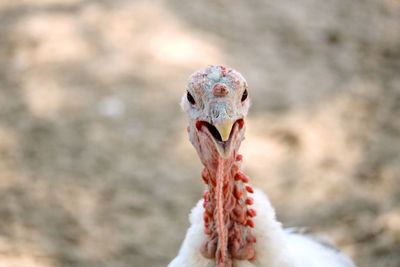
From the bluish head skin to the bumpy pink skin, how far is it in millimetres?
15

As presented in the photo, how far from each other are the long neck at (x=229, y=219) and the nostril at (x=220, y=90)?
0.78ft

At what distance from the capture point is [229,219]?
2.21 metres

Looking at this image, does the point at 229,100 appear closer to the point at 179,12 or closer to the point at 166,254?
the point at 166,254

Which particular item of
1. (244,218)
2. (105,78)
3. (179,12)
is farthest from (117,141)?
(244,218)

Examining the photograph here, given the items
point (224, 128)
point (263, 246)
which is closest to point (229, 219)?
point (263, 246)

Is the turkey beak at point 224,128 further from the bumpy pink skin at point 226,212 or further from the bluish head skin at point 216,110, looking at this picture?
the bumpy pink skin at point 226,212

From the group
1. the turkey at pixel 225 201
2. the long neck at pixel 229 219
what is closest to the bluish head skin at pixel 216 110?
the turkey at pixel 225 201

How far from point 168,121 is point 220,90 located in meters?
2.31

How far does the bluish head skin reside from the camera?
1.96m

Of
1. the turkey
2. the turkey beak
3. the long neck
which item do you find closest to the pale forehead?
the turkey

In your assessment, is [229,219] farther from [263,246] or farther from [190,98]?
[190,98]

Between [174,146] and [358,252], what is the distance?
128 centimetres

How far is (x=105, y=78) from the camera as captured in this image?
460 cm

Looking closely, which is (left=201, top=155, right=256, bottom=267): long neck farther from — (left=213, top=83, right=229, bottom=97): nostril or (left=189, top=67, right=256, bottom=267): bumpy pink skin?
(left=213, top=83, right=229, bottom=97): nostril
